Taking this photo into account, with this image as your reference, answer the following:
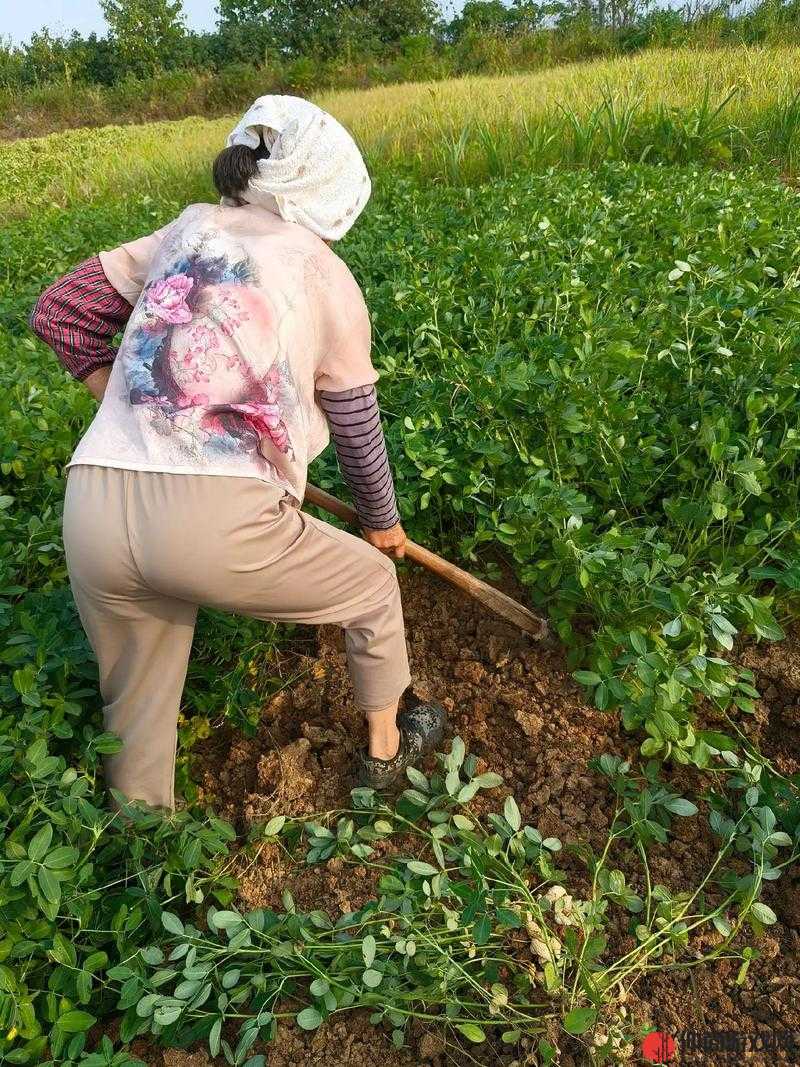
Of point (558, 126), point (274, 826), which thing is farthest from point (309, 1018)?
point (558, 126)

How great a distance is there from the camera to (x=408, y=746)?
1.99 meters

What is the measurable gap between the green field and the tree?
27.9 meters

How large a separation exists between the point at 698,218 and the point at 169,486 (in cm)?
270

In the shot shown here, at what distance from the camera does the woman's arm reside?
178 cm

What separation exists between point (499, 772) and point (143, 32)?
32.4m

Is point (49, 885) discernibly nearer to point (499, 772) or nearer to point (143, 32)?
point (499, 772)

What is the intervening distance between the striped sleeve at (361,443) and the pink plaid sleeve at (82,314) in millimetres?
583

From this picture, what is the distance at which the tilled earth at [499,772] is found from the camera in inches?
61.4

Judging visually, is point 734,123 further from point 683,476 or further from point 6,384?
point 6,384

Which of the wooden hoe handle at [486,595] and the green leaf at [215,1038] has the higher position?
the wooden hoe handle at [486,595]

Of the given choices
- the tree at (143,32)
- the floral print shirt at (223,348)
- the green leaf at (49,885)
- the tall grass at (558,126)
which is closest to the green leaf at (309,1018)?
the green leaf at (49,885)

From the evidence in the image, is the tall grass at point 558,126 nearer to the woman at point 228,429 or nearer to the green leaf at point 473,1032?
the woman at point 228,429

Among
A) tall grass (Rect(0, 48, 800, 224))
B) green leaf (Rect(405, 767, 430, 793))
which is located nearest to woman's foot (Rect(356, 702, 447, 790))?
green leaf (Rect(405, 767, 430, 793))

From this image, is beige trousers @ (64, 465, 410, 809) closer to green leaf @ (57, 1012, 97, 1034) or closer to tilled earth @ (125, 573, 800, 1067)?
tilled earth @ (125, 573, 800, 1067)
